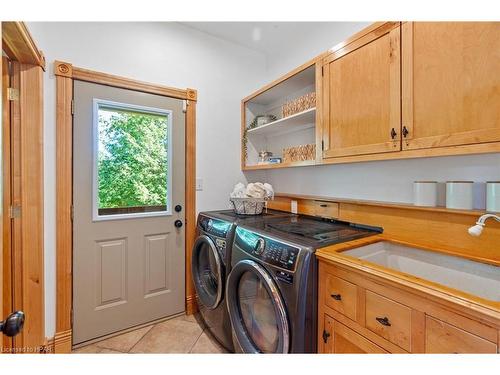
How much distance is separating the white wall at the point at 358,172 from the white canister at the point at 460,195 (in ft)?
0.26

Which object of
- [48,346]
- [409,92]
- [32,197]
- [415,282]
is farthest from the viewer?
[48,346]

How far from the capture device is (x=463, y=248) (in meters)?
1.16

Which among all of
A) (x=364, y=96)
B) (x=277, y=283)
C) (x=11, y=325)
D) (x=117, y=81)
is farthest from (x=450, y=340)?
(x=117, y=81)

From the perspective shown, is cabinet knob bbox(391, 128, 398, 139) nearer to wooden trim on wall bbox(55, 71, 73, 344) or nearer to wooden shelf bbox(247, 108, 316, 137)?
wooden shelf bbox(247, 108, 316, 137)

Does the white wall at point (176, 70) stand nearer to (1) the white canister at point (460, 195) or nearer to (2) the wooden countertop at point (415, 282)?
(2) the wooden countertop at point (415, 282)

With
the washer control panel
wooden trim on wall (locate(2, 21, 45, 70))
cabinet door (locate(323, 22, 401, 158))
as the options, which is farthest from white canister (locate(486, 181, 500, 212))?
wooden trim on wall (locate(2, 21, 45, 70))

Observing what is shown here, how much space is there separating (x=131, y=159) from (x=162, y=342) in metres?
1.43

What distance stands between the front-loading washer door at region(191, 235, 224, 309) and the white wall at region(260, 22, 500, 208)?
0.99 m

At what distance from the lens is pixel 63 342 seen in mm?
1685

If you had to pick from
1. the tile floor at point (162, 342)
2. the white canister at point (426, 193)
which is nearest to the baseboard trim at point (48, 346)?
the tile floor at point (162, 342)

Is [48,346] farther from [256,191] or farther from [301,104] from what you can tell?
[301,104]

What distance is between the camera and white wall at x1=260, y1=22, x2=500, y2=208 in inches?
48.0
